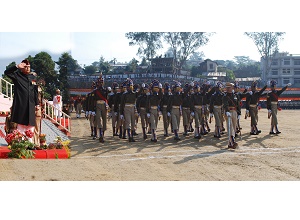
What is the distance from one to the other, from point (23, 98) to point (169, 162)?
360 cm

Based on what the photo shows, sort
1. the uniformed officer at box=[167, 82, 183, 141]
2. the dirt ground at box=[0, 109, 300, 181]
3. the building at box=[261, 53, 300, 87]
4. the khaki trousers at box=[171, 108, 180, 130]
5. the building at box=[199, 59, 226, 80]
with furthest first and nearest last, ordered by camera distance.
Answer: the building at box=[261, 53, 300, 87] < the building at box=[199, 59, 226, 80] < the uniformed officer at box=[167, 82, 183, 141] < the khaki trousers at box=[171, 108, 180, 130] < the dirt ground at box=[0, 109, 300, 181]

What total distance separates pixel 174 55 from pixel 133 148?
476 centimetres

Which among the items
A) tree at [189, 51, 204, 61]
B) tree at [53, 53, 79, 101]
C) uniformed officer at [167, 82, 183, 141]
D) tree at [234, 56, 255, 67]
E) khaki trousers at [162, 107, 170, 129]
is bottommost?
khaki trousers at [162, 107, 170, 129]

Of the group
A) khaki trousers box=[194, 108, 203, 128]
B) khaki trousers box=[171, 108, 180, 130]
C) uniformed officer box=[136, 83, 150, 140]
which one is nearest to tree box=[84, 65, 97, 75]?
uniformed officer box=[136, 83, 150, 140]

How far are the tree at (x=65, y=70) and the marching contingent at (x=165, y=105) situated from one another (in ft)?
3.24

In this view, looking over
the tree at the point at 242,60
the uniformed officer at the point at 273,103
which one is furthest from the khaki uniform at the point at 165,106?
the uniformed officer at the point at 273,103

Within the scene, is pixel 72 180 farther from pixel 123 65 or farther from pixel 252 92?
pixel 252 92

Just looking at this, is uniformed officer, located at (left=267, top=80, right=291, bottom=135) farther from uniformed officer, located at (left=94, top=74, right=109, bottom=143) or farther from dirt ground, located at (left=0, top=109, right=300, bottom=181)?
uniformed officer, located at (left=94, top=74, right=109, bottom=143)

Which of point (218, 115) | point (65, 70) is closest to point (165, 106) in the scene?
point (218, 115)

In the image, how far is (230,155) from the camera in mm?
10039

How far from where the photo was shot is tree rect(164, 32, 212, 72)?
1266 cm

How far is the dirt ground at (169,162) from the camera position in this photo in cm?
750

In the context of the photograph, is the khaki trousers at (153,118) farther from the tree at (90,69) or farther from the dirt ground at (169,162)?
the tree at (90,69)

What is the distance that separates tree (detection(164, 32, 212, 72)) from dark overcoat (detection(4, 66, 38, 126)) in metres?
5.24
